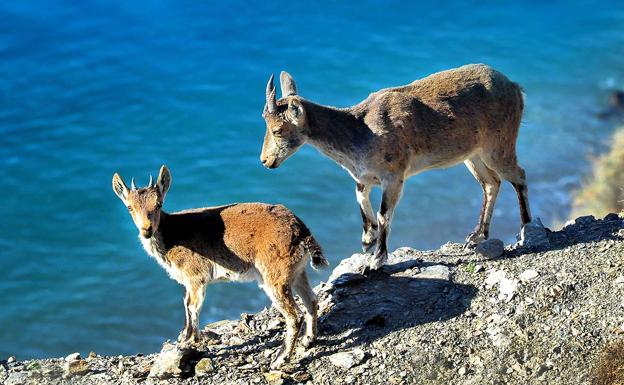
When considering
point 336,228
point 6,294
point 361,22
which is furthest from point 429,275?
point 361,22

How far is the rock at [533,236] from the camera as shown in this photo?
14.5m

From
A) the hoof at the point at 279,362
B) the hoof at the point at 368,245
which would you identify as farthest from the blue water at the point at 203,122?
the hoof at the point at 279,362

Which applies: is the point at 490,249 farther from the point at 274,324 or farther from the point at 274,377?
the point at 274,377

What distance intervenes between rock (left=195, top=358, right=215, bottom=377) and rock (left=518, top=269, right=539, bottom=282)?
163 inches

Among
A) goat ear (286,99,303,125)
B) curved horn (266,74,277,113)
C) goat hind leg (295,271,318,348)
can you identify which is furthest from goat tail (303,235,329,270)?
curved horn (266,74,277,113)

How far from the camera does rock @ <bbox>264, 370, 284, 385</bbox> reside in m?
12.3

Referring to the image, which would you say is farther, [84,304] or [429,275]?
[84,304]

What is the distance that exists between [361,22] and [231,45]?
5861 millimetres

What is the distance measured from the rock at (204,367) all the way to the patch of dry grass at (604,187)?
485 inches

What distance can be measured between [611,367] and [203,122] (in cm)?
2319

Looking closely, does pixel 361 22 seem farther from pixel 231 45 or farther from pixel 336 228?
pixel 336 228

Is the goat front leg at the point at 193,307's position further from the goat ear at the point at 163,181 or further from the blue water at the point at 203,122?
the blue water at the point at 203,122

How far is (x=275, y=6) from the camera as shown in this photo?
41.2 meters

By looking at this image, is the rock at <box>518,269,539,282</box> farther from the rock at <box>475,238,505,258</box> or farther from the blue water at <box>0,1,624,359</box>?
the blue water at <box>0,1,624,359</box>
